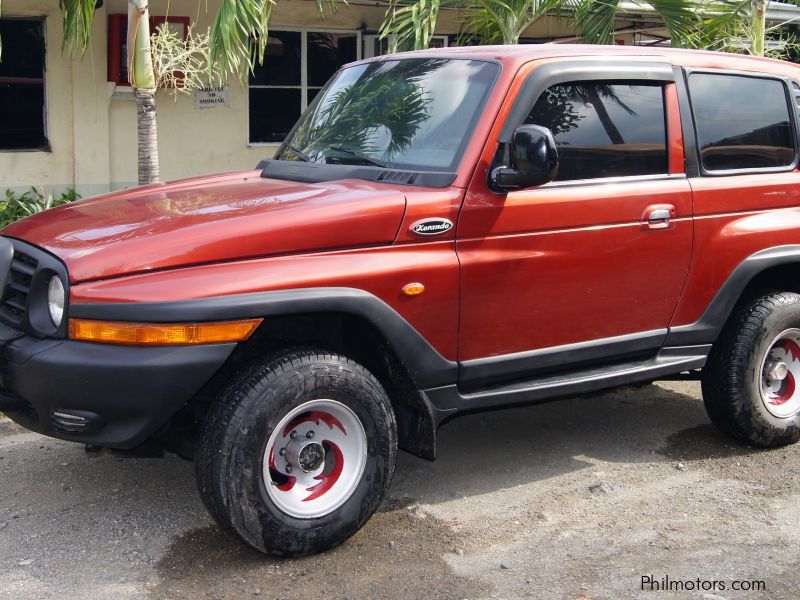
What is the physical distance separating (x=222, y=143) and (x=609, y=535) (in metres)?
8.22

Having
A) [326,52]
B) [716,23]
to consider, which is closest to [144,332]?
[326,52]

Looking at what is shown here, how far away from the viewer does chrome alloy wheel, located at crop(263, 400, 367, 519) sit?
12.8 feet

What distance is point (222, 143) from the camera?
1142cm

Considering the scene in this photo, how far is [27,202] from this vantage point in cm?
1012

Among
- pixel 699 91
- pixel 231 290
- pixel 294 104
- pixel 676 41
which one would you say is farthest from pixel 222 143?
pixel 231 290

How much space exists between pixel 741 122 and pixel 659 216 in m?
0.82

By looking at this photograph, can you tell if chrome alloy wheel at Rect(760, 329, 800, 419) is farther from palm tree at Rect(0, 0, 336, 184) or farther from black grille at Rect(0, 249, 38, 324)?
palm tree at Rect(0, 0, 336, 184)

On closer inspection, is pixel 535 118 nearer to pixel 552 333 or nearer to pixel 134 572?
pixel 552 333

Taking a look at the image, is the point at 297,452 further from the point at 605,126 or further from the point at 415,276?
the point at 605,126

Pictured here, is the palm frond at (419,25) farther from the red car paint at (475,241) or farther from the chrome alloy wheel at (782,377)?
the chrome alloy wheel at (782,377)

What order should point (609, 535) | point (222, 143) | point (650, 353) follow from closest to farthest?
point (609, 535) < point (650, 353) < point (222, 143)

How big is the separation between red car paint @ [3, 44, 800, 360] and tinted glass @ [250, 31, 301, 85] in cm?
702

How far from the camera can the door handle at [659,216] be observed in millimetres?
4605

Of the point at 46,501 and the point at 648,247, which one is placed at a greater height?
the point at 648,247
